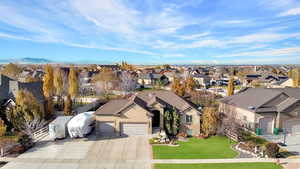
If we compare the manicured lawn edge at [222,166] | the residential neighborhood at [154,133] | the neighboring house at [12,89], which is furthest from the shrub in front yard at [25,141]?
the manicured lawn edge at [222,166]

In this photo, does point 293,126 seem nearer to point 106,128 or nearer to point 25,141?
point 106,128

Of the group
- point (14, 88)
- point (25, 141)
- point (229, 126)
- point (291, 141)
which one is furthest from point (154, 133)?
point (14, 88)

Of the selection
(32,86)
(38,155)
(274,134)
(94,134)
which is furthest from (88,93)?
(274,134)

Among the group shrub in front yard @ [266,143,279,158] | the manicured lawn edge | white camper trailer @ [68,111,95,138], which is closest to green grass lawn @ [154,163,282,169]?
the manicured lawn edge

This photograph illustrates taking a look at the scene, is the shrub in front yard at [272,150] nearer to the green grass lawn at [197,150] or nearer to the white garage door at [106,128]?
the green grass lawn at [197,150]

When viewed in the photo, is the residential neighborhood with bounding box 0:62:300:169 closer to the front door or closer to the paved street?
the front door
